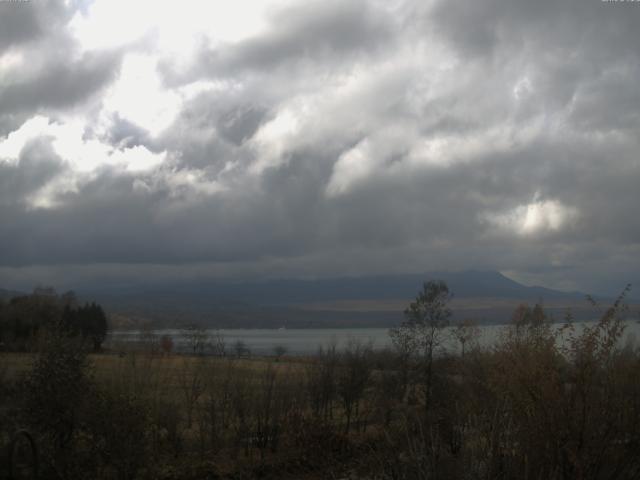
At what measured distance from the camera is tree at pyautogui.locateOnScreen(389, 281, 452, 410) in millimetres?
38344

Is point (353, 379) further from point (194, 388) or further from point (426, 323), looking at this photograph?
point (194, 388)

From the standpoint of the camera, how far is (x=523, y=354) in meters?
10.2

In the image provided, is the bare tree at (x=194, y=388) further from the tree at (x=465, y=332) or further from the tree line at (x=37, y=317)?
the tree line at (x=37, y=317)

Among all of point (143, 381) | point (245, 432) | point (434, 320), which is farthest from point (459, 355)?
point (143, 381)

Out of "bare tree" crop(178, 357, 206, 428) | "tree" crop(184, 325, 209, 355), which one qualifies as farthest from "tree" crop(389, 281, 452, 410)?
"bare tree" crop(178, 357, 206, 428)

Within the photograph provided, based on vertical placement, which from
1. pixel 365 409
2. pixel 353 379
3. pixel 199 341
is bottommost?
pixel 365 409

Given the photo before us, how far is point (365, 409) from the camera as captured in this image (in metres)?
34.5

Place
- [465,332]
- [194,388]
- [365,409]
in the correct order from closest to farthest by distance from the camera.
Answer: [194,388]
[365,409]
[465,332]

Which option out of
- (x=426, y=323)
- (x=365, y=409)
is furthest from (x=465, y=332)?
(x=365, y=409)

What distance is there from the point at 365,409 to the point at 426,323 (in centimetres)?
753

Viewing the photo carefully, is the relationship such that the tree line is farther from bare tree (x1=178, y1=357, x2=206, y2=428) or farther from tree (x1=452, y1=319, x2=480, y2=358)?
tree (x1=452, y1=319, x2=480, y2=358)

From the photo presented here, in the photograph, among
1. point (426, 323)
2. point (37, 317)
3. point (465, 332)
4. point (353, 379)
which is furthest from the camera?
point (37, 317)

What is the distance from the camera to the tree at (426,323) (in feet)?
126

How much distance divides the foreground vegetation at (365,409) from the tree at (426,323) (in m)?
0.09
